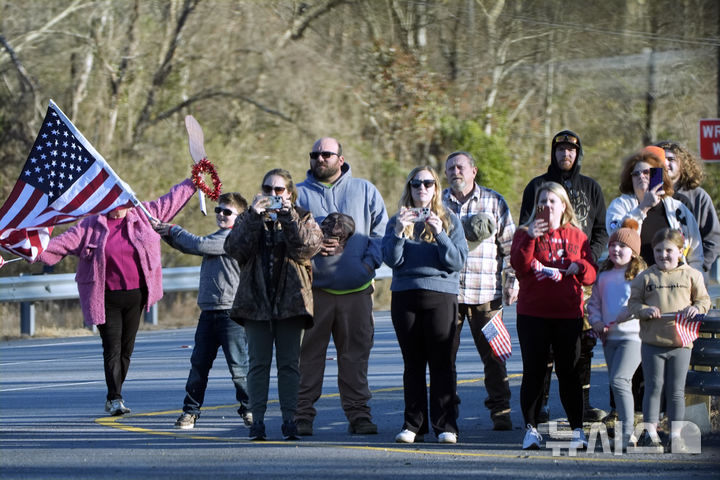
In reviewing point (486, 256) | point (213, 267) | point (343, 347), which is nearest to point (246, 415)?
point (343, 347)

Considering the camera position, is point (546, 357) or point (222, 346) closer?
point (546, 357)

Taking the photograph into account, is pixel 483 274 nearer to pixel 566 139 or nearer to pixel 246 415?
pixel 566 139

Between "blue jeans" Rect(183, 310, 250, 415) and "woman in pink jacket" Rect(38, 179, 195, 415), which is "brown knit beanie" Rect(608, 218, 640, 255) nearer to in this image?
"blue jeans" Rect(183, 310, 250, 415)

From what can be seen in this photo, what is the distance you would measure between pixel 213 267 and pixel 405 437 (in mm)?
2118

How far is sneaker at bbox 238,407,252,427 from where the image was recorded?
9656 millimetres

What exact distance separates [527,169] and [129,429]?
2356 centimetres

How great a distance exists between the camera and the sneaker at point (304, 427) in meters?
9.23

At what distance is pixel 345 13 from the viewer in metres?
30.7

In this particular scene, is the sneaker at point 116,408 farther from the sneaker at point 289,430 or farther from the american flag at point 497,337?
the american flag at point 497,337

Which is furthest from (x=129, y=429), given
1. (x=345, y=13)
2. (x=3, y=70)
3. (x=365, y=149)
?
(x=345, y=13)

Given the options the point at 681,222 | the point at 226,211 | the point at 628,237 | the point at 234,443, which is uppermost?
the point at 226,211

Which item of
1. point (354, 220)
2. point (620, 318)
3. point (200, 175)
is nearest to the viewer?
point (620, 318)

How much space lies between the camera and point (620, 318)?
28.0ft

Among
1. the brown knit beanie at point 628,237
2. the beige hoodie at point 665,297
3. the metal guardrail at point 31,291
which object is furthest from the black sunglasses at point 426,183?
the metal guardrail at point 31,291
